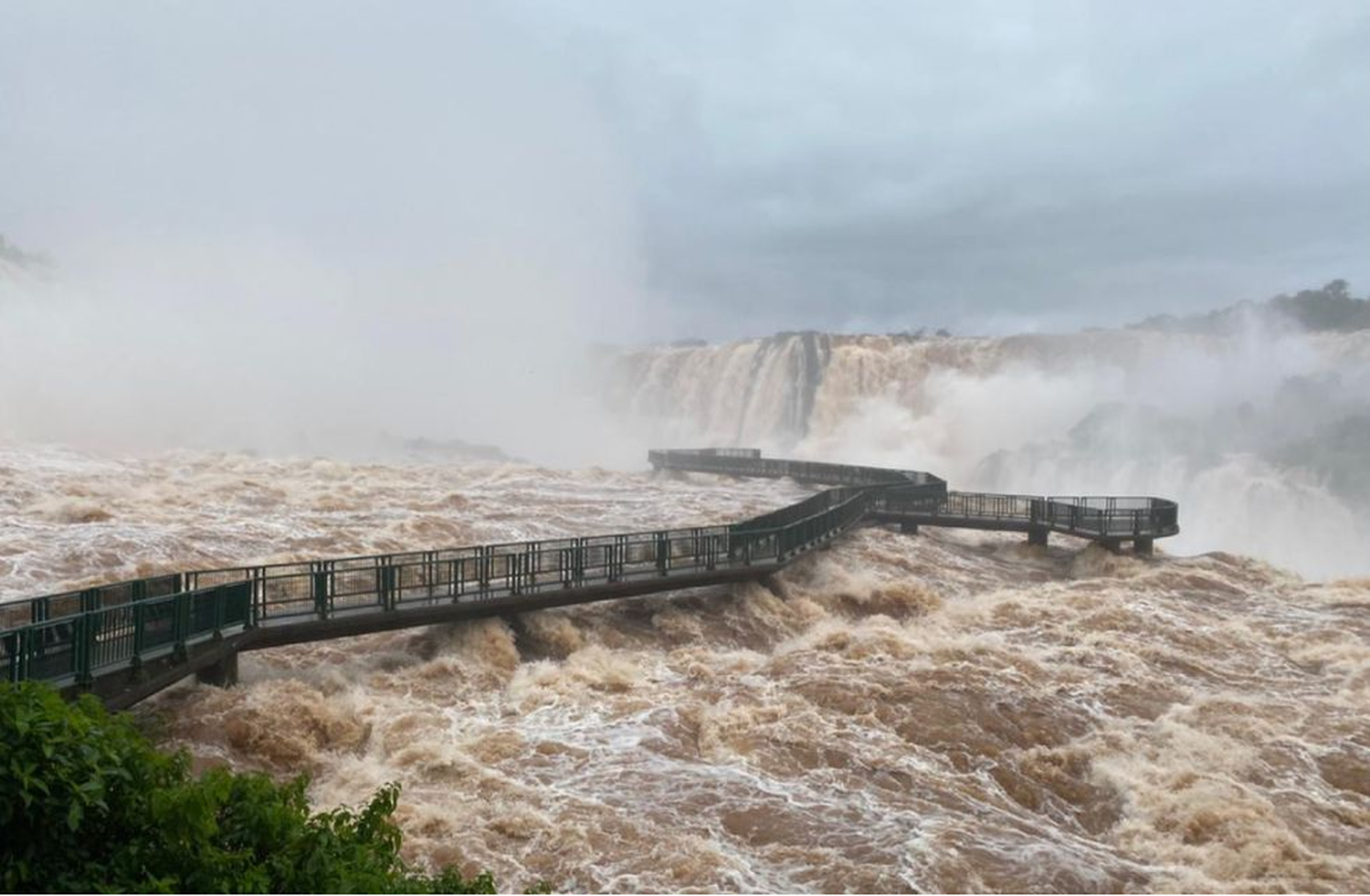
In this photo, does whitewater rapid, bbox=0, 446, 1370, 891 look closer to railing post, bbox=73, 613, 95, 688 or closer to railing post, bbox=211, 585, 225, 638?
railing post, bbox=211, 585, 225, 638

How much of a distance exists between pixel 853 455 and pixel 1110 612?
44.3m

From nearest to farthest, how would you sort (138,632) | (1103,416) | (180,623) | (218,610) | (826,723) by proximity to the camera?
1. (138,632)
2. (180,623)
3. (218,610)
4. (826,723)
5. (1103,416)

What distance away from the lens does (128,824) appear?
4.82 meters

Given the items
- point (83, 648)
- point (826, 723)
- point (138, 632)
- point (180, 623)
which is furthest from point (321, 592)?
point (826, 723)

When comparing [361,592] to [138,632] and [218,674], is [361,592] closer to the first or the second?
[218,674]

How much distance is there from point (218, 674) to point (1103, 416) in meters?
50.6

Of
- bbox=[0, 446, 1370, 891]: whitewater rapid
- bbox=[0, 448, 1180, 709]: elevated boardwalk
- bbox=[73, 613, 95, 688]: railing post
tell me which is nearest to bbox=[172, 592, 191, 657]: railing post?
bbox=[0, 448, 1180, 709]: elevated boardwalk

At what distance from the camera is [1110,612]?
2106 cm

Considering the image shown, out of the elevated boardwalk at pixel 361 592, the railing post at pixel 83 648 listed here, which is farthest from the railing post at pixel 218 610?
the railing post at pixel 83 648

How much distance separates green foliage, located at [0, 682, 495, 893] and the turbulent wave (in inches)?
1662

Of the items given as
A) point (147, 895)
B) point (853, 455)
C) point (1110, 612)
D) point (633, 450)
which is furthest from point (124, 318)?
point (147, 895)

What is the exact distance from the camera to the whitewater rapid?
414 inches

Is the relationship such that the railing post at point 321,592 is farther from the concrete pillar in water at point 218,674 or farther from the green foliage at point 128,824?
the green foliage at point 128,824

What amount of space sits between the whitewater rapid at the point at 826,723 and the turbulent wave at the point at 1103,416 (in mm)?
18595
